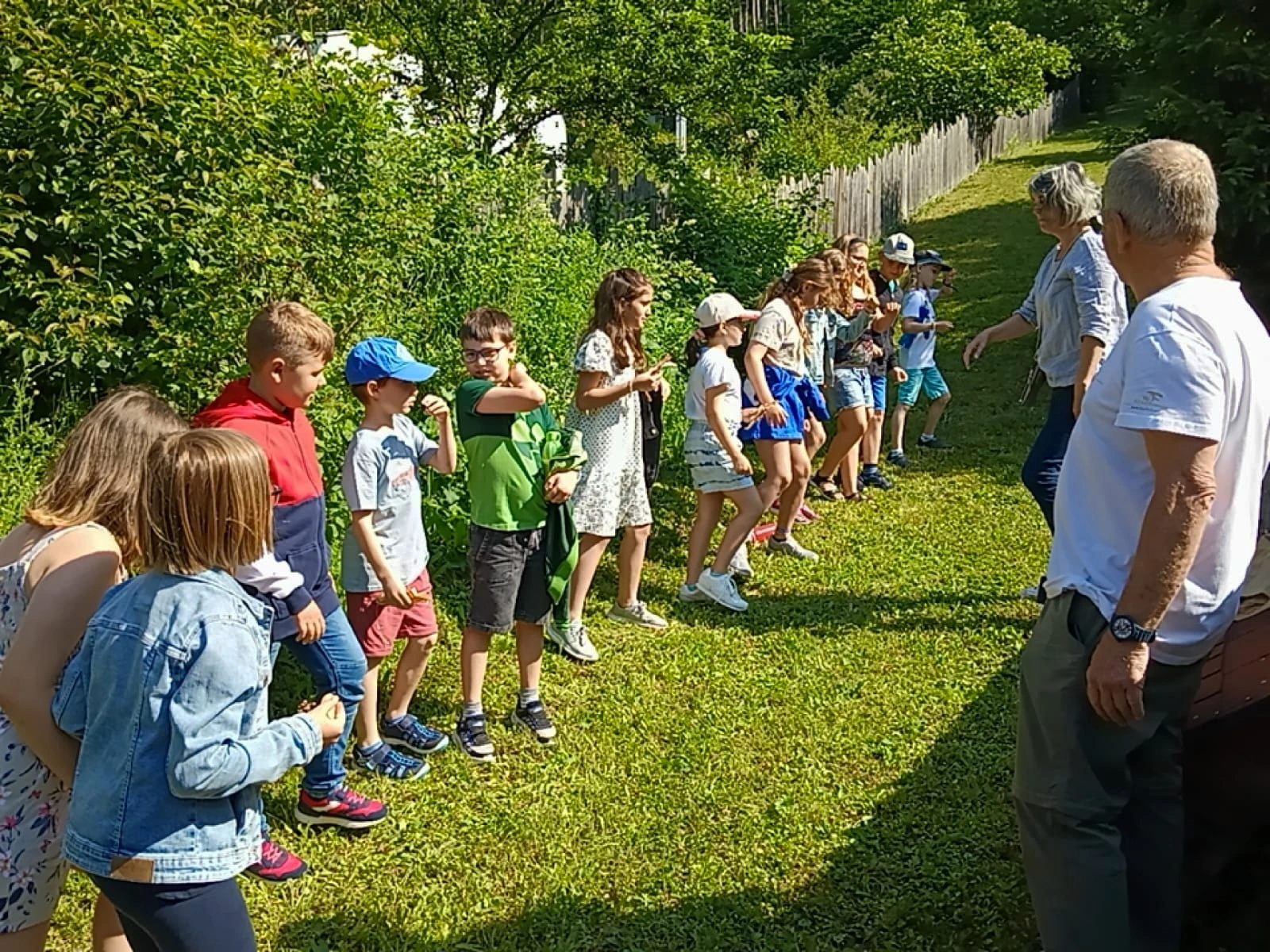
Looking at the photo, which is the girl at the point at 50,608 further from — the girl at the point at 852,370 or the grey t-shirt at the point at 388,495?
the girl at the point at 852,370

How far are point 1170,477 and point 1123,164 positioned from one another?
28.1 inches

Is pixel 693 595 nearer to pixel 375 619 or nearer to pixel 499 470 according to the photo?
pixel 499 470

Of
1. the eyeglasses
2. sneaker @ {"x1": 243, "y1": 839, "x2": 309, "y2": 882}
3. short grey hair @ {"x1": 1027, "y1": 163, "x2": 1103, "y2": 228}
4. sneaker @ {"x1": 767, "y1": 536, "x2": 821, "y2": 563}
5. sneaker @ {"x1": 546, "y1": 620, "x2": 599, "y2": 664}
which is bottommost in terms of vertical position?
sneaker @ {"x1": 767, "y1": 536, "x2": 821, "y2": 563}

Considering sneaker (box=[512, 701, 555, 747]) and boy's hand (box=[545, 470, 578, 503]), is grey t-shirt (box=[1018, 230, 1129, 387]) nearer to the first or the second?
boy's hand (box=[545, 470, 578, 503])

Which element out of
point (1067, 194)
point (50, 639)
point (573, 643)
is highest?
point (1067, 194)

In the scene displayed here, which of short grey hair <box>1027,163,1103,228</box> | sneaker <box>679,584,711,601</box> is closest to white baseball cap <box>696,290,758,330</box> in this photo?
sneaker <box>679,584,711,601</box>

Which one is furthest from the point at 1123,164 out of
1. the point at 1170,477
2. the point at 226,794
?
the point at 226,794

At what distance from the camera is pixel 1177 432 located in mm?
2312

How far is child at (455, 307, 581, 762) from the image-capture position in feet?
14.8

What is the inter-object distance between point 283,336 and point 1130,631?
2656mm

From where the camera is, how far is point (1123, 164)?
2506 mm

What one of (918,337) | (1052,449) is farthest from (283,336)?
(918,337)

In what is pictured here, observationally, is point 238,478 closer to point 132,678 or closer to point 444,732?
point 132,678

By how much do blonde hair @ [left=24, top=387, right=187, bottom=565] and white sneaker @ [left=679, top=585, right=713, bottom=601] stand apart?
3.95 metres
